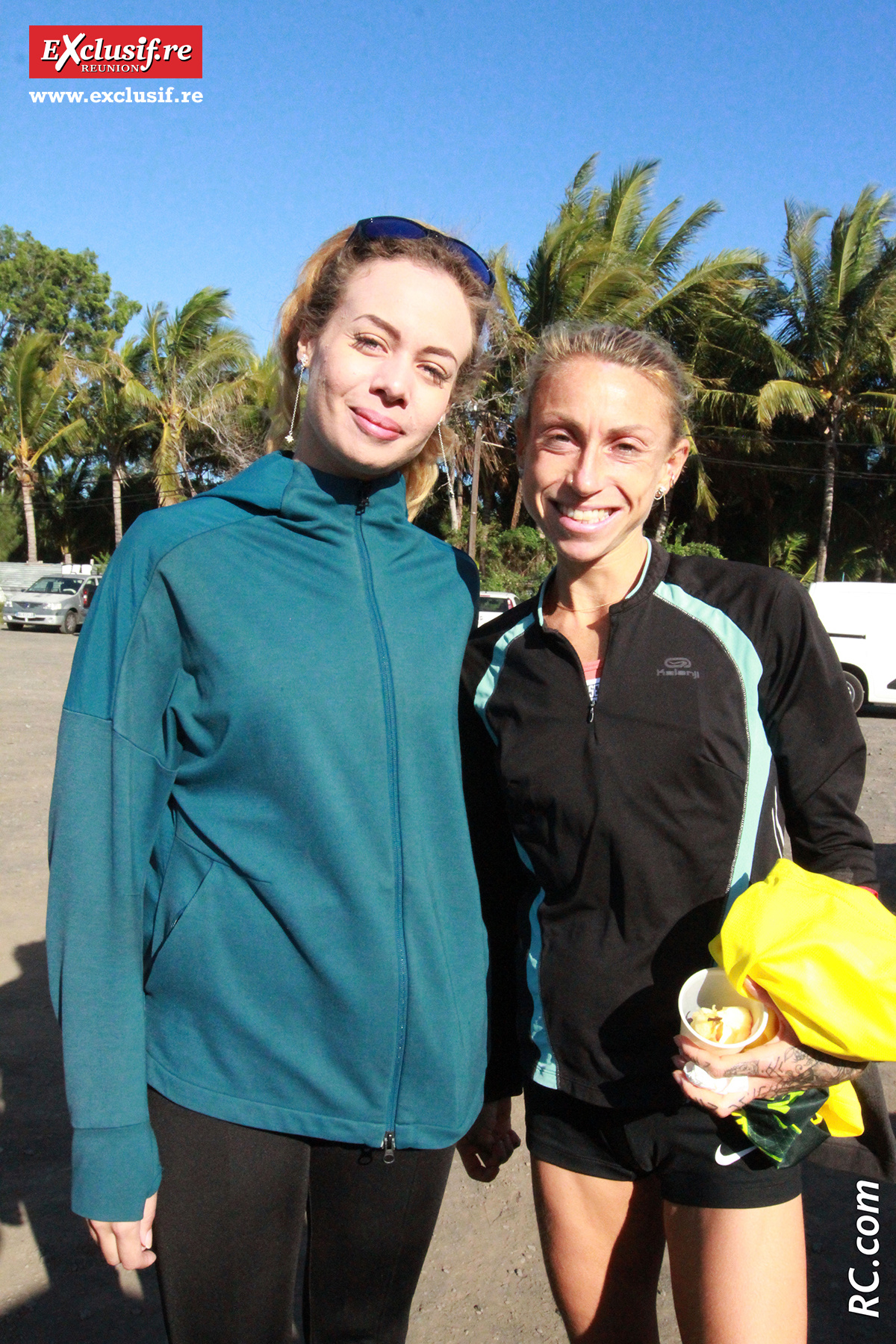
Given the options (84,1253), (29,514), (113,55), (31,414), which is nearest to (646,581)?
(84,1253)

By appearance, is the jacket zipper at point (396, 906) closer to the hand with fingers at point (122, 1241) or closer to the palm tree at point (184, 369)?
the hand with fingers at point (122, 1241)

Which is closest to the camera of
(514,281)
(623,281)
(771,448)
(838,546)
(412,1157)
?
(412,1157)

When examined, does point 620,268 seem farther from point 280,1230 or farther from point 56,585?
point 280,1230

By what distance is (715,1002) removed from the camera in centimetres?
159

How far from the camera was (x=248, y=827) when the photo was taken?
155cm

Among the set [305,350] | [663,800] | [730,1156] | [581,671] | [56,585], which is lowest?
[56,585]

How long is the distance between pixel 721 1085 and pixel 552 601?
99cm

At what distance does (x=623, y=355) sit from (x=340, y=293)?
0.56 metres

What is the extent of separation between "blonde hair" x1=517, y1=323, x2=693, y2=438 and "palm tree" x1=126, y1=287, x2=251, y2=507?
1005 inches

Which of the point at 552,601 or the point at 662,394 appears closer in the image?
the point at 662,394

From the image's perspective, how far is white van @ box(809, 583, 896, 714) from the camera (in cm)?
1382

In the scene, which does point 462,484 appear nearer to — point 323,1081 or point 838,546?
point 838,546

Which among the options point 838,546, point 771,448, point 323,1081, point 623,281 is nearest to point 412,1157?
point 323,1081

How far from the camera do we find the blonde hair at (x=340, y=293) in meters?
1.80
